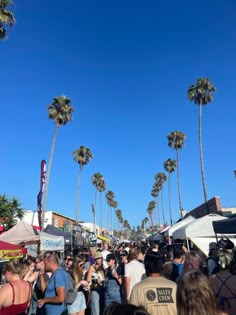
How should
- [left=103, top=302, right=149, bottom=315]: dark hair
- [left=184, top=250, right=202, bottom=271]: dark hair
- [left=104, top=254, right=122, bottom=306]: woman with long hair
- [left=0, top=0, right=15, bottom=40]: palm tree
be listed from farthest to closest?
[left=0, top=0, right=15, bottom=40]: palm tree
[left=104, top=254, right=122, bottom=306]: woman with long hair
[left=184, top=250, right=202, bottom=271]: dark hair
[left=103, top=302, right=149, bottom=315]: dark hair

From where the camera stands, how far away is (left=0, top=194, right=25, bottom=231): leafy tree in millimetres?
30562

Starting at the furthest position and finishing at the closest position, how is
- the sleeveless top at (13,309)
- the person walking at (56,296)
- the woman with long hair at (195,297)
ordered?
the person walking at (56,296) < the sleeveless top at (13,309) < the woman with long hair at (195,297)

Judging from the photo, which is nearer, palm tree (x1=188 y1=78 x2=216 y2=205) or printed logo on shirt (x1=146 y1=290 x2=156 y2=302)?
printed logo on shirt (x1=146 y1=290 x2=156 y2=302)

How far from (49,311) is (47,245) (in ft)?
35.1

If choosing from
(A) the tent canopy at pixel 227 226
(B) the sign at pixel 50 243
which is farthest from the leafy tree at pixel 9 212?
(A) the tent canopy at pixel 227 226

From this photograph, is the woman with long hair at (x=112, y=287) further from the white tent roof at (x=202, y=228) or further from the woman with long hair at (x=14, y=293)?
the white tent roof at (x=202, y=228)

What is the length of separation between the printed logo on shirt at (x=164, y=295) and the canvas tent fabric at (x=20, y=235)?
12.8 meters

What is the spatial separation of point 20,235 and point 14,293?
11.7m

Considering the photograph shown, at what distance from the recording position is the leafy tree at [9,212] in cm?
3056

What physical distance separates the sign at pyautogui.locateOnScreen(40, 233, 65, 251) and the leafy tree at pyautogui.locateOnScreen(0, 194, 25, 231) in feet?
50.1

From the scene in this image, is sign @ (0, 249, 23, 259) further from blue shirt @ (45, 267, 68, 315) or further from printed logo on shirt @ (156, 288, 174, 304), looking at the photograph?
printed logo on shirt @ (156, 288, 174, 304)

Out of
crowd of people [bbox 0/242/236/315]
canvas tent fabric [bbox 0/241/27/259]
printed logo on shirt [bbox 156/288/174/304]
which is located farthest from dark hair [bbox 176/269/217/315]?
canvas tent fabric [bbox 0/241/27/259]

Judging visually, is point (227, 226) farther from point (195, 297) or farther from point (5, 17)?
point (5, 17)

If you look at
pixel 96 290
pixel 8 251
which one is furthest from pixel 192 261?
pixel 8 251
